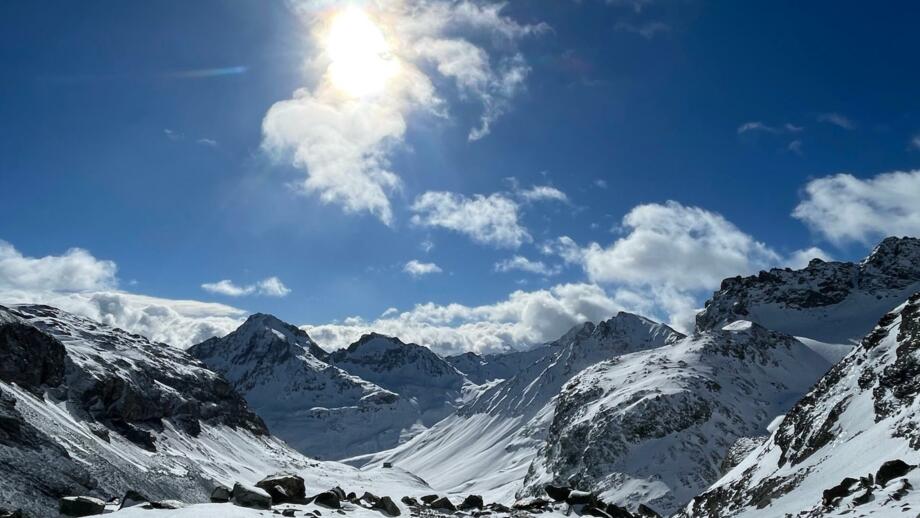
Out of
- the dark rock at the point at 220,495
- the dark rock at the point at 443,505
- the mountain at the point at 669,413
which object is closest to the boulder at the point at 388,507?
the dark rock at the point at 443,505

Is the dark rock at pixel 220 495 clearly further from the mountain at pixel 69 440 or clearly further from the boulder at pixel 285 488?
the mountain at pixel 69 440

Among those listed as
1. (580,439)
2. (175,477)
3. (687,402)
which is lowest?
(175,477)

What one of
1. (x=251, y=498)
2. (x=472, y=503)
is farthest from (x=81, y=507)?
(x=472, y=503)

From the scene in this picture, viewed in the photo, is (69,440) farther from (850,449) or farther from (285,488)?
(850,449)

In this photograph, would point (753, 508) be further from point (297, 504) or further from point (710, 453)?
point (710, 453)

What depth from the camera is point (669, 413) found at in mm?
125000

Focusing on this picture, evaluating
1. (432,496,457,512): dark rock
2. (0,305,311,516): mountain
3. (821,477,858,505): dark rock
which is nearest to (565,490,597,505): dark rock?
(432,496,457,512): dark rock

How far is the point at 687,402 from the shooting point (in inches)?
5044

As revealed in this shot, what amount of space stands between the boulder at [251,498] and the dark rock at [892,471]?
84.6ft

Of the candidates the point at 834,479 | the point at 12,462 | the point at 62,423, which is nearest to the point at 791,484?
the point at 834,479

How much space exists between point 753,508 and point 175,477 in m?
141

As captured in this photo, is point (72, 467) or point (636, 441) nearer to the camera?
point (72, 467)

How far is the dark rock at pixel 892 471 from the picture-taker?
26.7m

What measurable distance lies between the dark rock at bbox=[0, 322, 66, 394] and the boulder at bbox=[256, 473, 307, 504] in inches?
5529
